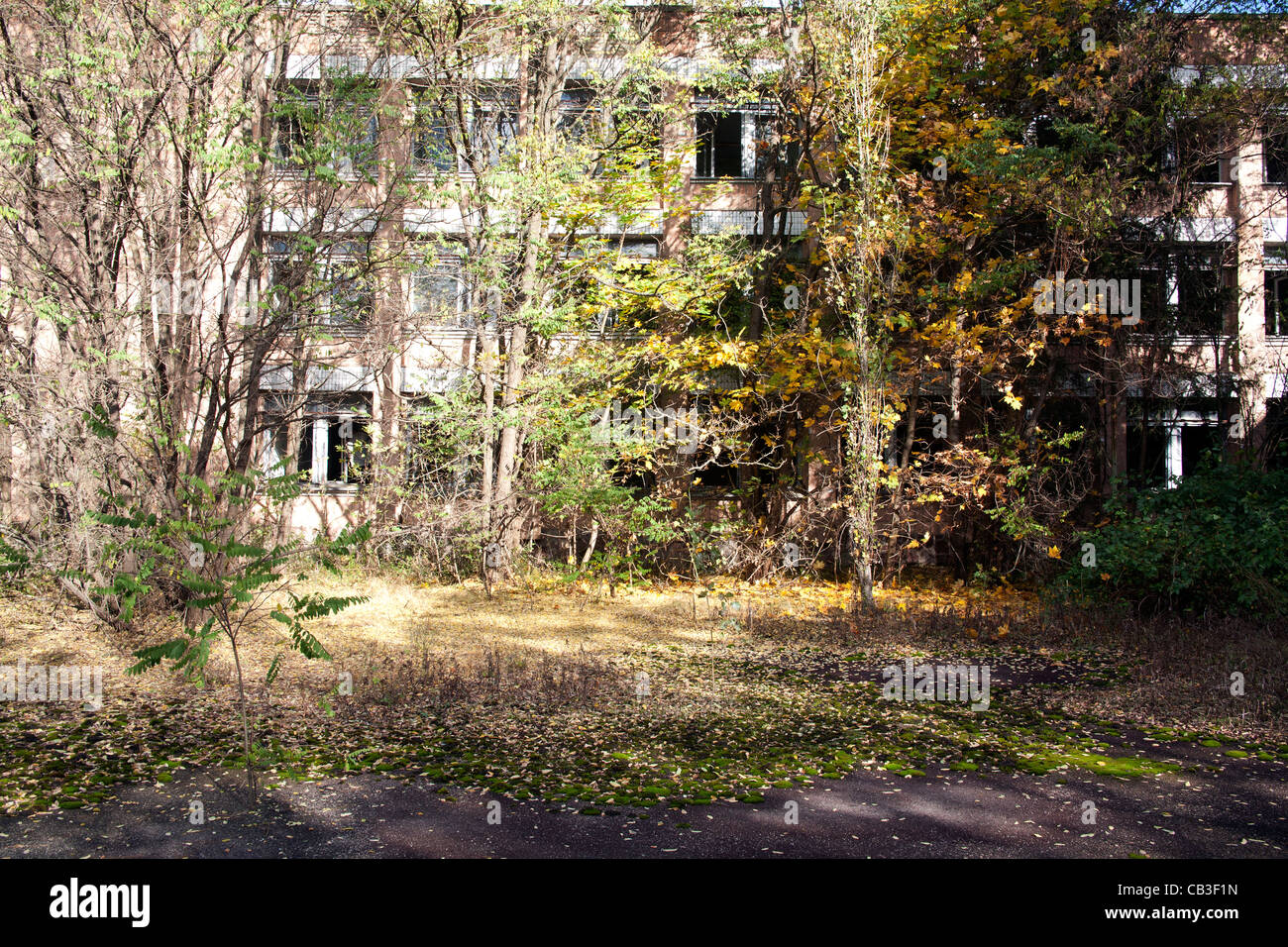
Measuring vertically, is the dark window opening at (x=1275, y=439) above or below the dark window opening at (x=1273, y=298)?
below

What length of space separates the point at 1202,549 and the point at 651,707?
A: 7160 millimetres

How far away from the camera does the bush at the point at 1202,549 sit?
10.2m

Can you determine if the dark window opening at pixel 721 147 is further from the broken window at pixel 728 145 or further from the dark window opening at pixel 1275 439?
the dark window opening at pixel 1275 439

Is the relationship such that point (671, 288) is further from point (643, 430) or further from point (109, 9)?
point (109, 9)

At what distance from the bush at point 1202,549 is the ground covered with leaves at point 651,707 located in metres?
0.52

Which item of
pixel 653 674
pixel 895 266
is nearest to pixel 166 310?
pixel 653 674

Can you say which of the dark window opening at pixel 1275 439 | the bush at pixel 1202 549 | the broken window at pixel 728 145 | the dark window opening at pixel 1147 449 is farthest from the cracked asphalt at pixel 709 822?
the broken window at pixel 728 145

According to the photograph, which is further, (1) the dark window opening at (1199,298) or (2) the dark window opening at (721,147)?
(2) the dark window opening at (721,147)

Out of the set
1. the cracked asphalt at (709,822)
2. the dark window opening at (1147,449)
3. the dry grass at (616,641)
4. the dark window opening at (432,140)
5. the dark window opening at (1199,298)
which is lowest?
the dry grass at (616,641)

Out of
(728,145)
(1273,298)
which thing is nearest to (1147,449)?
(1273,298)

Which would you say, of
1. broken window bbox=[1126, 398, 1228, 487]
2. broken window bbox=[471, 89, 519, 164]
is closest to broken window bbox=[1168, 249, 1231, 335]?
broken window bbox=[1126, 398, 1228, 487]

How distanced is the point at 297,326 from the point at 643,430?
8.25 metres

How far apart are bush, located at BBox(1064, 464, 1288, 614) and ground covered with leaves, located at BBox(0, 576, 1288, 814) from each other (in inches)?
20.5

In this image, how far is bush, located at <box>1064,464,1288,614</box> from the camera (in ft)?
33.5
